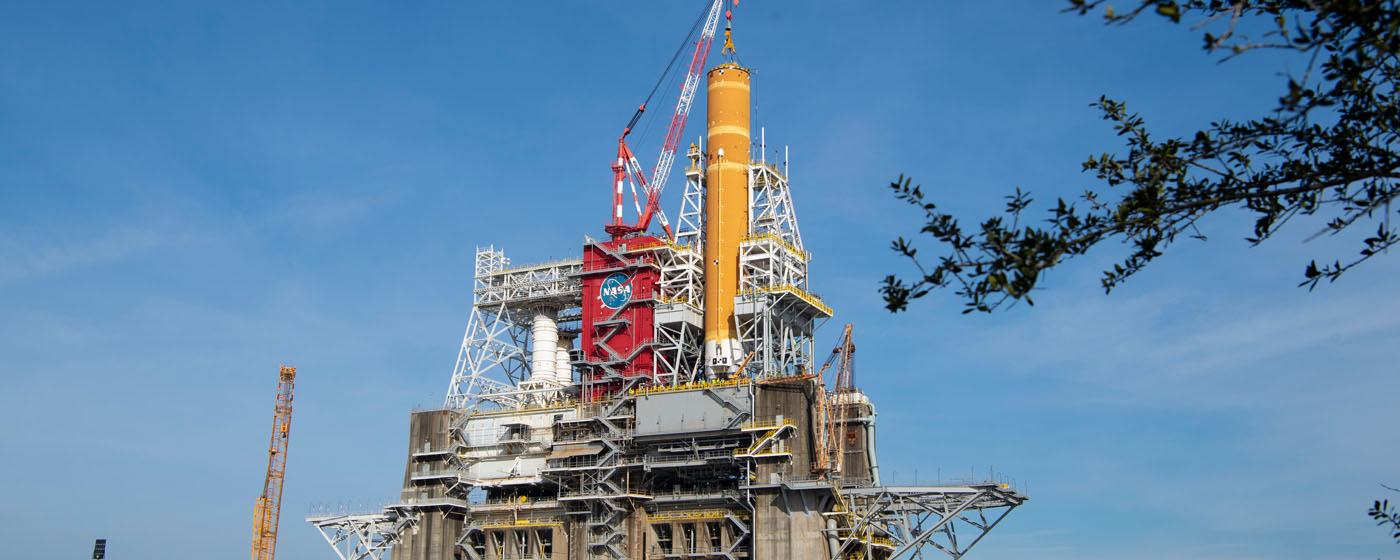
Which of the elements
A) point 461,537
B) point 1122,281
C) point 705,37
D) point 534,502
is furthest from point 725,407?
point 1122,281

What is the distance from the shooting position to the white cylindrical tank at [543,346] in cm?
11450

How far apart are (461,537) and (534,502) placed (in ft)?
25.4

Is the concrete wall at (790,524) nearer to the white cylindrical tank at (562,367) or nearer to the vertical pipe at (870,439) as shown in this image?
A: the vertical pipe at (870,439)

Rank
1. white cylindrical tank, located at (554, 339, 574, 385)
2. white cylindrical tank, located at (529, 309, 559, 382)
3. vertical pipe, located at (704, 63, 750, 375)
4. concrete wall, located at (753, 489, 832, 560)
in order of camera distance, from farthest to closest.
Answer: white cylindrical tank, located at (554, 339, 574, 385)
white cylindrical tank, located at (529, 309, 559, 382)
vertical pipe, located at (704, 63, 750, 375)
concrete wall, located at (753, 489, 832, 560)

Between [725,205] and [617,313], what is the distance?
1299 cm

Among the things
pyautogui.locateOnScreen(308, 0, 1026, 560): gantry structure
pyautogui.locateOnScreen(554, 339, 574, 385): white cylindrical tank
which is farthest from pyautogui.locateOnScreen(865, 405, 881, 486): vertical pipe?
pyautogui.locateOnScreen(554, 339, 574, 385): white cylindrical tank

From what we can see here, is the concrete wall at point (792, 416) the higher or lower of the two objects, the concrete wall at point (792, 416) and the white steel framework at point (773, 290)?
the lower

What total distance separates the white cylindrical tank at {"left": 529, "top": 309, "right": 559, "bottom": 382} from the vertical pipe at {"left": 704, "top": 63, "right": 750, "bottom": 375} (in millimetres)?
17195

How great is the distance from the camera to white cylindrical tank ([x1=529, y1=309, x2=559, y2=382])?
114500 mm

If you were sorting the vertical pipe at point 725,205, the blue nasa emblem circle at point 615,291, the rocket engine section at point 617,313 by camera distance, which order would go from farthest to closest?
1. the blue nasa emblem circle at point 615,291
2. the rocket engine section at point 617,313
3. the vertical pipe at point 725,205

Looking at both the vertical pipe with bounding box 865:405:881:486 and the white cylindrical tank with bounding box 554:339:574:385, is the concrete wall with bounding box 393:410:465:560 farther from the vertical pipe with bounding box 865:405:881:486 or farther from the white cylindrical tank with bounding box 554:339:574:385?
the vertical pipe with bounding box 865:405:881:486

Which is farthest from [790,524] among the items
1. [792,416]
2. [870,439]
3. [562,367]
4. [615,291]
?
[562,367]

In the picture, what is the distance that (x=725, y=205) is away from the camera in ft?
352

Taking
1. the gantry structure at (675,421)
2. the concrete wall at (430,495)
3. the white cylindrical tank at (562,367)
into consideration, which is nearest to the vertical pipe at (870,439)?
the gantry structure at (675,421)
